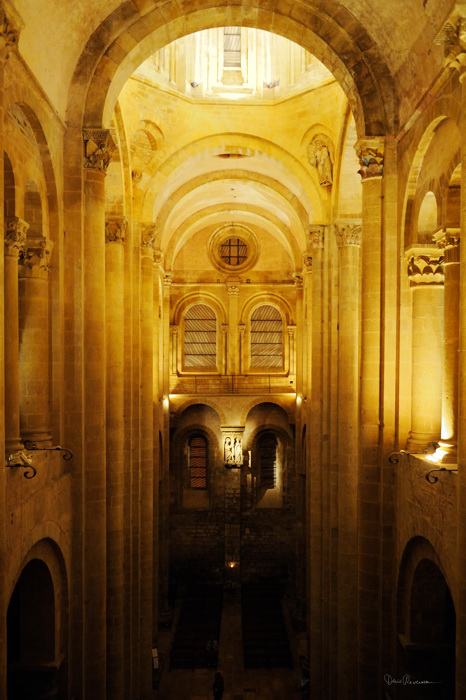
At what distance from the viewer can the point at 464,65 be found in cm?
798

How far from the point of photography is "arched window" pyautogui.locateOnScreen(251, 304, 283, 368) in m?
29.0

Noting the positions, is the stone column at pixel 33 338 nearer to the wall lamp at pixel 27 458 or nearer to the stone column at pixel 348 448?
the wall lamp at pixel 27 458

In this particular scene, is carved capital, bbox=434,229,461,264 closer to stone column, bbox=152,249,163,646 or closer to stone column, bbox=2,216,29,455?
stone column, bbox=2,216,29,455

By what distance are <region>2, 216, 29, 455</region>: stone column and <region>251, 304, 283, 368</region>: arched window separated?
20.1 meters

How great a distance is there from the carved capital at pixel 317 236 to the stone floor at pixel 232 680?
526 inches

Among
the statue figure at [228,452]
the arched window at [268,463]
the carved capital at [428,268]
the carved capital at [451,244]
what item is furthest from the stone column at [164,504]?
the carved capital at [451,244]

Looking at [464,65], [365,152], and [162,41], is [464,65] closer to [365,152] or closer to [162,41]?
[365,152]

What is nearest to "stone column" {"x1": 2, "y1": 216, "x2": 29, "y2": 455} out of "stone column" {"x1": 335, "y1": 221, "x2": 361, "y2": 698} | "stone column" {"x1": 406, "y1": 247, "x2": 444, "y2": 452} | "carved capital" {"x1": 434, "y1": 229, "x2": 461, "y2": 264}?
"carved capital" {"x1": 434, "y1": 229, "x2": 461, "y2": 264}

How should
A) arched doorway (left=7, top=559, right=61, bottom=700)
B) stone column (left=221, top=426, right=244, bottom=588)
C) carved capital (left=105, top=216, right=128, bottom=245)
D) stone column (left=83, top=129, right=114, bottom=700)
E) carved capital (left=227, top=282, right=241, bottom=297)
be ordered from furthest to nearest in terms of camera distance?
1. carved capital (left=227, top=282, right=241, bottom=297)
2. stone column (left=221, top=426, right=244, bottom=588)
3. carved capital (left=105, top=216, right=128, bottom=245)
4. stone column (left=83, top=129, right=114, bottom=700)
5. arched doorway (left=7, top=559, right=61, bottom=700)

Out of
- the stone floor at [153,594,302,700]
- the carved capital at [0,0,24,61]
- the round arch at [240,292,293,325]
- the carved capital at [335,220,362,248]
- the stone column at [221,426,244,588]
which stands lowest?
the stone floor at [153,594,302,700]

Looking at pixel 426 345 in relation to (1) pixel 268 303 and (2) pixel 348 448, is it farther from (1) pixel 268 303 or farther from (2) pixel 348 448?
(1) pixel 268 303

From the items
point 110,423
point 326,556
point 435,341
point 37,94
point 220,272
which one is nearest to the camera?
point 37,94

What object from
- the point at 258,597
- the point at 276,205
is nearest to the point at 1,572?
the point at 276,205

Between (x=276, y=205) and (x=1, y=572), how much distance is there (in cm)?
1895
